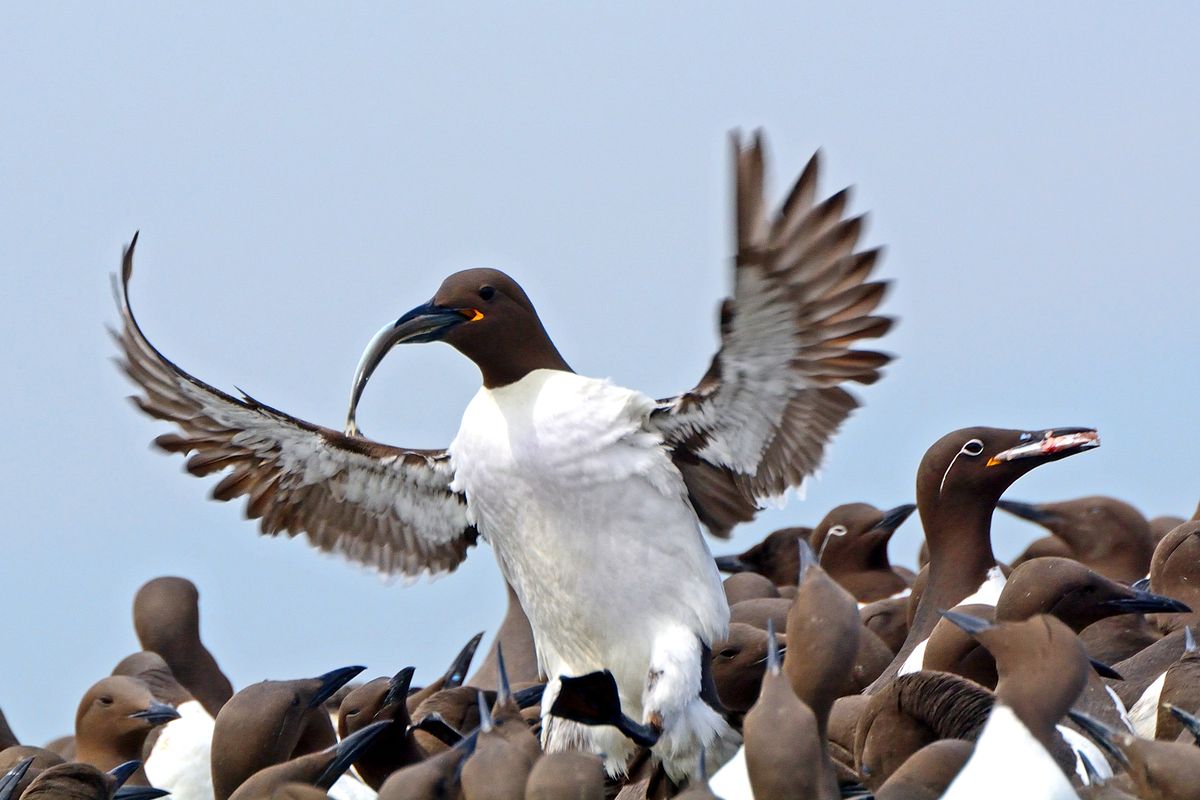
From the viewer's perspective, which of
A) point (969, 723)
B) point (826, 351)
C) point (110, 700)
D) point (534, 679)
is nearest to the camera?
point (969, 723)

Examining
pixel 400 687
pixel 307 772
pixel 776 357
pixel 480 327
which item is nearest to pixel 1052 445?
pixel 776 357

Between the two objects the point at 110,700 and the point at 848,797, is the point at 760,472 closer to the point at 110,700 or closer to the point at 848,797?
the point at 848,797

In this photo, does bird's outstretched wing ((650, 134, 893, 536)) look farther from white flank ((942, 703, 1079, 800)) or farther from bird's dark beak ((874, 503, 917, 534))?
bird's dark beak ((874, 503, 917, 534))

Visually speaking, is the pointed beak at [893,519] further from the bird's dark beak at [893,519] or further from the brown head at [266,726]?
the brown head at [266,726]

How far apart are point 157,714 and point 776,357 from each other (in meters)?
3.85

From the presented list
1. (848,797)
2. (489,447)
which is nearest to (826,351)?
(489,447)

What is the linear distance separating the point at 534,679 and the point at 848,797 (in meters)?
4.69

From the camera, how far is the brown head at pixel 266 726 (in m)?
9.57

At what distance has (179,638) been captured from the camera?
13.8 m

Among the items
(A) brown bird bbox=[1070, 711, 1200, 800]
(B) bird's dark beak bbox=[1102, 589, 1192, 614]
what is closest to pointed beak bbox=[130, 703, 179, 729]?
(B) bird's dark beak bbox=[1102, 589, 1192, 614]

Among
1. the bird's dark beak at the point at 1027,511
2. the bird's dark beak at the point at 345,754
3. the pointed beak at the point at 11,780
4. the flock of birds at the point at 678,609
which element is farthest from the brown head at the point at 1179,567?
the pointed beak at the point at 11,780

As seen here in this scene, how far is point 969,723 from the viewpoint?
8.84 meters

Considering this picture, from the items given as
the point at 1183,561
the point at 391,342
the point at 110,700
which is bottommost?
the point at 110,700

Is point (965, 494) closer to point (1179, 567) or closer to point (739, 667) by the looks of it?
point (1179, 567)
